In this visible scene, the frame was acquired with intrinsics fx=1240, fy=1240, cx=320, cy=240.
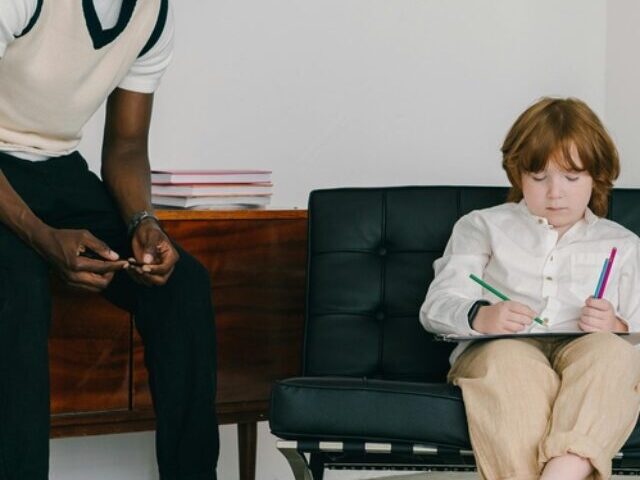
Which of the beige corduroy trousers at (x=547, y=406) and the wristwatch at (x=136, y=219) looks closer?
the beige corduroy trousers at (x=547, y=406)

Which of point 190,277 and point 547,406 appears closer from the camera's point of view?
point 547,406

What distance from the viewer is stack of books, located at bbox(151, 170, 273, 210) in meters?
2.70

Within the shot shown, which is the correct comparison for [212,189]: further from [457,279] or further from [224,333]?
[457,279]

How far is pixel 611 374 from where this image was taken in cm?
204

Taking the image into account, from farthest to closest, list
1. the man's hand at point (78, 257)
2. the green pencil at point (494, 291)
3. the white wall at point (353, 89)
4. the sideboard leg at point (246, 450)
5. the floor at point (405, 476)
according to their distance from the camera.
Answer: the floor at point (405, 476) → the white wall at point (353, 89) → the sideboard leg at point (246, 450) → the green pencil at point (494, 291) → the man's hand at point (78, 257)

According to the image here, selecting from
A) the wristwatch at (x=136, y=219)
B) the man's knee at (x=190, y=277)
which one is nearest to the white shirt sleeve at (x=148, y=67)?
the wristwatch at (x=136, y=219)

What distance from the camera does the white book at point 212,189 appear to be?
269cm

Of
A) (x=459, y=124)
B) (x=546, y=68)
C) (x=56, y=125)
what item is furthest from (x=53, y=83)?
(x=546, y=68)

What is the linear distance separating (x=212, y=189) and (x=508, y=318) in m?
0.82

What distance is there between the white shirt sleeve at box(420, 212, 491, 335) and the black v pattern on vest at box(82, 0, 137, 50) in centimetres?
77

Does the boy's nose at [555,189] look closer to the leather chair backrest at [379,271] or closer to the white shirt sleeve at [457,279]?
the white shirt sleeve at [457,279]

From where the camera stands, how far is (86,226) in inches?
88.3

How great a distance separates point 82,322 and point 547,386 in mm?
981

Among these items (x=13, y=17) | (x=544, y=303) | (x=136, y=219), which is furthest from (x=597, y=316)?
(x=13, y=17)
